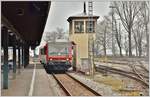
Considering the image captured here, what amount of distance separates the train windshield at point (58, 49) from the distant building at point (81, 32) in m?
2.18

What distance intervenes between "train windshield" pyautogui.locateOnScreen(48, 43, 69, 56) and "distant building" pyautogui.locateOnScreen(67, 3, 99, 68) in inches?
85.9

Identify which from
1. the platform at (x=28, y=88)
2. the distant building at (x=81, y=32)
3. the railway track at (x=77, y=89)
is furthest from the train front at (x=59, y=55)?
the railway track at (x=77, y=89)

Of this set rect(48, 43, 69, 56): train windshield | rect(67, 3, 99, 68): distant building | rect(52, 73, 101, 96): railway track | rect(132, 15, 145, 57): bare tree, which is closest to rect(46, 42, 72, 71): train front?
rect(48, 43, 69, 56): train windshield

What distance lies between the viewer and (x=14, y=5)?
13773 millimetres

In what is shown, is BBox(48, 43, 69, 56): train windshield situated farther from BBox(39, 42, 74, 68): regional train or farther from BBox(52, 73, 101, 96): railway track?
BBox(52, 73, 101, 96): railway track

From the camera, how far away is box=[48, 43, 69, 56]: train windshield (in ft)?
113

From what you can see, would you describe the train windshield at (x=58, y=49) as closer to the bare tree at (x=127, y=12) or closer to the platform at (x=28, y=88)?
the platform at (x=28, y=88)

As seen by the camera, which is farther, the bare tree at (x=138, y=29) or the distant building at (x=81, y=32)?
the bare tree at (x=138, y=29)

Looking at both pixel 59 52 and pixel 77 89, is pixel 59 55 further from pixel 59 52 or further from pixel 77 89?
pixel 77 89

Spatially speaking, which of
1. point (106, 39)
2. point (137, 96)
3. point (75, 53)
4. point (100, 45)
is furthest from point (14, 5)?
point (100, 45)

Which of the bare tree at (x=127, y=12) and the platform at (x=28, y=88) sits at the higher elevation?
the bare tree at (x=127, y=12)

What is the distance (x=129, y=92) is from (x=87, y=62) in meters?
17.6

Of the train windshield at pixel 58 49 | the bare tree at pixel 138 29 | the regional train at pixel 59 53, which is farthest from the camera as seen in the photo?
the bare tree at pixel 138 29

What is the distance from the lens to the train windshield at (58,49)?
34375 millimetres
